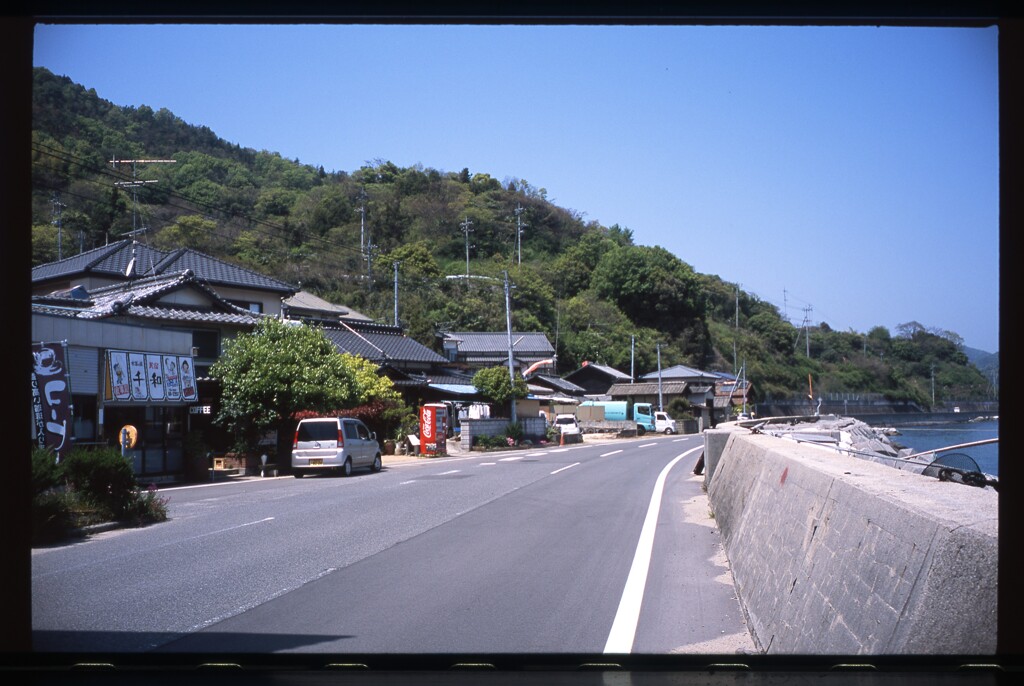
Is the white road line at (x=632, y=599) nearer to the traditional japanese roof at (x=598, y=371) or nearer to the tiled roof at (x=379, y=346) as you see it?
the tiled roof at (x=379, y=346)

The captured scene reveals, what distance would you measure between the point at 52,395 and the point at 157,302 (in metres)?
15.1

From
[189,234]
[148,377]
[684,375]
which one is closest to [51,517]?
[148,377]

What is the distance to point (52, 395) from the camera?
17.4 metres

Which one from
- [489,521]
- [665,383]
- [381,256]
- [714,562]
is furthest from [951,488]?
[665,383]

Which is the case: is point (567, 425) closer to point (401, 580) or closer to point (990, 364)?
point (401, 580)

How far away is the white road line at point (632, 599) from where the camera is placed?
22.9ft

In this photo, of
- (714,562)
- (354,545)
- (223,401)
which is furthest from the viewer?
(223,401)

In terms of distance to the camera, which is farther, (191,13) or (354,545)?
(354,545)

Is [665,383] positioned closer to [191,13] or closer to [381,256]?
[381,256]

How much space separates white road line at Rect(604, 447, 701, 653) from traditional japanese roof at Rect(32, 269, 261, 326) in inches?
782

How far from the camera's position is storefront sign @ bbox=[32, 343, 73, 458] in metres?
17.0

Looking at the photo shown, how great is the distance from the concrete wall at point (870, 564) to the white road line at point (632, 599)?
1.03 metres

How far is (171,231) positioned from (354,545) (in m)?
39.3

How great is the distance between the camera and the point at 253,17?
20.2 ft
